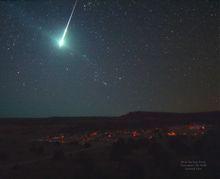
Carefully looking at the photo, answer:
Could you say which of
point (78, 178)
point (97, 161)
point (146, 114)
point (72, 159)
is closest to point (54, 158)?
point (72, 159)

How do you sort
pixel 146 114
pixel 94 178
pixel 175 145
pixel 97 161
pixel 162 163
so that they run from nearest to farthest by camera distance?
1. pixel 94 178
2. pixel 162 163
3. pixel 97 161
4. pixel 175 145
5. pixel 146 114

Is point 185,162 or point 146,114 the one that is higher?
point 146,114

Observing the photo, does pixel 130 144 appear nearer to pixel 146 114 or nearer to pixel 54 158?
pixel 54 158

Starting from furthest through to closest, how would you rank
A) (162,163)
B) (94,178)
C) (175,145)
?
(175,145) < (162,163) < (94,178)

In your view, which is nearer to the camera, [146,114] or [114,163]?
[114,163]

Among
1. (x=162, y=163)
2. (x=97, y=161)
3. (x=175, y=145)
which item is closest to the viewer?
(x=162, y=163)

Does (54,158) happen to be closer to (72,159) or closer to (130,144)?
(72,159)

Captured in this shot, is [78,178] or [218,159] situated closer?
[78,178]

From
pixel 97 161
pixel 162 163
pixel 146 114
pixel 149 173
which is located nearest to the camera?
pixel 149 173

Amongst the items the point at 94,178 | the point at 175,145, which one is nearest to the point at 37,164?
the point at 94,178
